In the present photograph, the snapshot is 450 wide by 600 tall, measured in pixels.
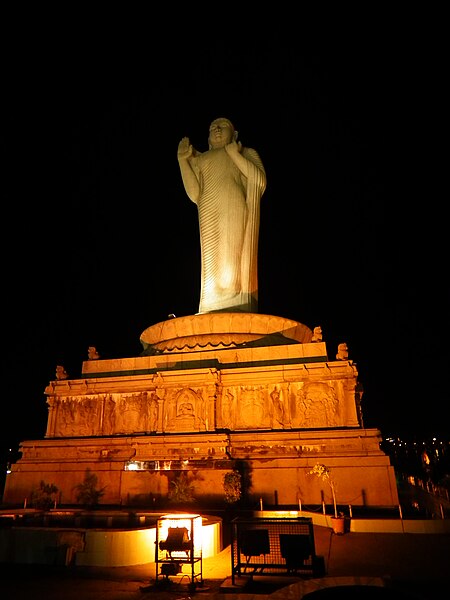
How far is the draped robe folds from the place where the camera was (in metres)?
22.2

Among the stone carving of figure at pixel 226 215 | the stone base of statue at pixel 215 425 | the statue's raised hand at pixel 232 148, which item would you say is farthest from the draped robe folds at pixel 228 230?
the stone base of statue at pixel 215 425

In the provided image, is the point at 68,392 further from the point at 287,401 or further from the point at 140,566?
the point at 140,566

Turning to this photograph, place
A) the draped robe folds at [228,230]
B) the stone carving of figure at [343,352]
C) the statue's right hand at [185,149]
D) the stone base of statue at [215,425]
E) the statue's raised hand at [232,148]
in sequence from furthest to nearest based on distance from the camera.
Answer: the statue's right hand at [185,149] → the statue's raised hand at [232,148] → the draped robe folds at [228,230] → the stone carving of figure at [343,352] → the stone base of statue at [215,425]

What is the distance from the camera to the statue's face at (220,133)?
81.4 ft

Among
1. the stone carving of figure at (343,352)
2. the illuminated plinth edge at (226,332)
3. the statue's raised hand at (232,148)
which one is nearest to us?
the stone carving of figure at (343,352)

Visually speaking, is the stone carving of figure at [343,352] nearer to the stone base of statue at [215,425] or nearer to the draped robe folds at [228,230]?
the stone base of statue at [215,425]

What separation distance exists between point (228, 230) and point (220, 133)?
578 cm

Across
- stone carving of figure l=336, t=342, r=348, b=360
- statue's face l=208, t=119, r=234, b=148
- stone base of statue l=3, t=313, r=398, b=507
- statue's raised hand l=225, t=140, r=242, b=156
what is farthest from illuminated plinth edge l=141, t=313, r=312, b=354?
statue's face l=208, t=119, r=234, b=148

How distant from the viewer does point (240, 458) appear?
15.9 m

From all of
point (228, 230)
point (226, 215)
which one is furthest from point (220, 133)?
point (228, 230)

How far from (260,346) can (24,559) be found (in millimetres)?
11970

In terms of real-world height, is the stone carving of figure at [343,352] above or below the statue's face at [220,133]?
below

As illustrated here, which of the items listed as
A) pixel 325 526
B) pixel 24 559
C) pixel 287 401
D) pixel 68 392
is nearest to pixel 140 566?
pixel 24 559

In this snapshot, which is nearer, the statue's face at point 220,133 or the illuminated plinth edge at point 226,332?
the illuminated plinth edge at point 226,332
